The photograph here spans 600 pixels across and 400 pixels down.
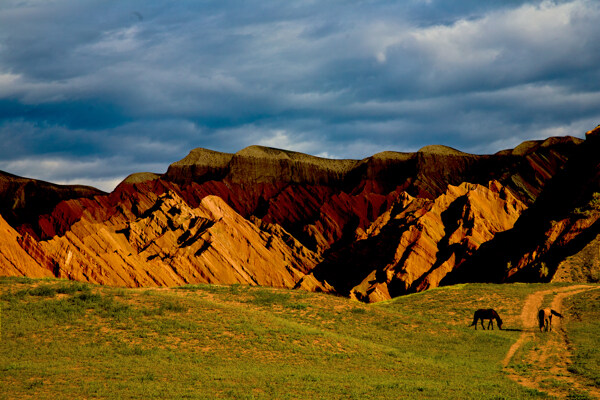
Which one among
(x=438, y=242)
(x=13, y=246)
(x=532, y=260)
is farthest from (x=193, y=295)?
(x=438, y=242)

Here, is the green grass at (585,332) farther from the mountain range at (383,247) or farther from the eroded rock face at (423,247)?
the eroded rock face at (423,247)

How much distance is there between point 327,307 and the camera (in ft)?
129

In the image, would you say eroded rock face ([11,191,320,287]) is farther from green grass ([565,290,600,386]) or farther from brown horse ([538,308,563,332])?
green grass ([565,290,600,386])

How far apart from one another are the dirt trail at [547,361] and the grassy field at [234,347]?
717 mm

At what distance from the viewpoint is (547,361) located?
27.7 meters

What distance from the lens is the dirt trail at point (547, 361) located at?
22859 millimetres

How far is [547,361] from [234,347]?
1576 centimetres

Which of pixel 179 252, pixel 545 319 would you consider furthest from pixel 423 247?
pixel 545 319

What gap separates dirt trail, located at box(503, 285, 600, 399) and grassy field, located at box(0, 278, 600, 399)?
0.72 m

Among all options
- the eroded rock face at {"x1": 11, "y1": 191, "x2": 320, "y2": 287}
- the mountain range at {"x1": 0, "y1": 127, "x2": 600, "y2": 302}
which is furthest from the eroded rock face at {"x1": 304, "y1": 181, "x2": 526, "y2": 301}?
the eroded rock face at {"x1": 11, "y1": 191, "x2": 320, "y2": 287}

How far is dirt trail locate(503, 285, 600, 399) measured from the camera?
75.0ft

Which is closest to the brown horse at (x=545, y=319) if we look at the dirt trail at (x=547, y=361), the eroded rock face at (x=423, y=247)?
the dirt trail at (x=547, y=361)

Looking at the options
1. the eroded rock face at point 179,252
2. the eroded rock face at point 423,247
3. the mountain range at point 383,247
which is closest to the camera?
the mountain range at point 383,247

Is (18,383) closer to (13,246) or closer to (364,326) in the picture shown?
(364,326)
